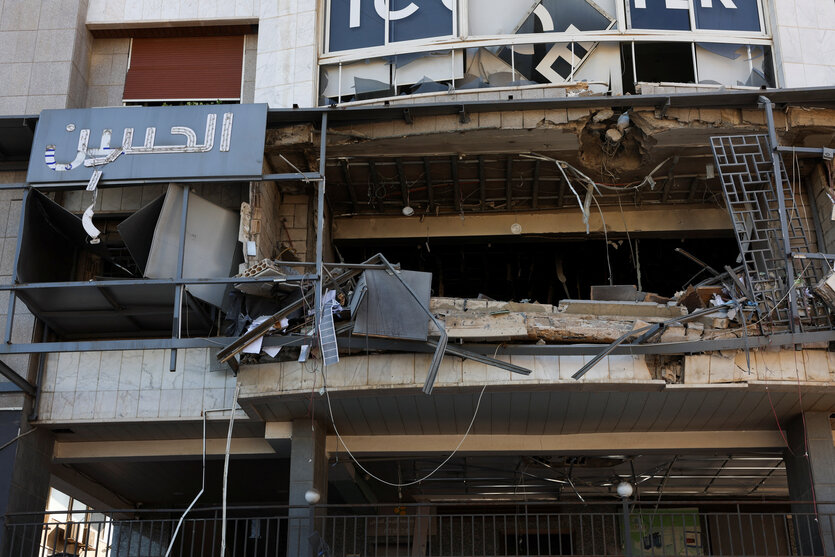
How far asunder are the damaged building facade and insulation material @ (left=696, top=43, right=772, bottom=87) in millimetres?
49

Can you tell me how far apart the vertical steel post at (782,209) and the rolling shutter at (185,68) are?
910cm

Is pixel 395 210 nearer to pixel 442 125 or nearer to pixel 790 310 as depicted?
pixel 442 125

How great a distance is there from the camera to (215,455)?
625 inches

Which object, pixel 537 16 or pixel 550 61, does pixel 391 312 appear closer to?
pixel 550 61

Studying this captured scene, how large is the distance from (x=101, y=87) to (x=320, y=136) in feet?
16.6

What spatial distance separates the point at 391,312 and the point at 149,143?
4.72 meters

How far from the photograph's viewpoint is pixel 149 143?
552 inches

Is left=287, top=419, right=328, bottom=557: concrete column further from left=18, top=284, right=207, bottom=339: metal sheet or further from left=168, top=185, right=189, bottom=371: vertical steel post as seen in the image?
left=18, top=284, right=207, bottom=339: metal sheet

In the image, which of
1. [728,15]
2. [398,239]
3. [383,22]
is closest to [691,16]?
[728,15]

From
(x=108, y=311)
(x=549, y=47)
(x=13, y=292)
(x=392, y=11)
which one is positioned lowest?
(x=13, y=292)

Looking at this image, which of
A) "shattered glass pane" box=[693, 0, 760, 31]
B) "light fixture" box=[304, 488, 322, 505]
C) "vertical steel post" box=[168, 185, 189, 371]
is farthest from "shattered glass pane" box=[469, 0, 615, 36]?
"light fixture" box=[304, 488, 322, 505]

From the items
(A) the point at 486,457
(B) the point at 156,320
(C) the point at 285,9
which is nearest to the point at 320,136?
(C) the point at 285,9

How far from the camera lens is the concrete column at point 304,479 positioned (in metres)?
13.5

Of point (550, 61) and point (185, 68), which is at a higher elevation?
point (185, 68)
